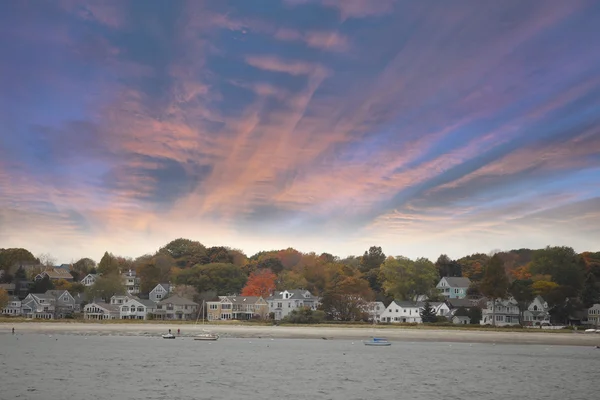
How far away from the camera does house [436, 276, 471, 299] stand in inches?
6348

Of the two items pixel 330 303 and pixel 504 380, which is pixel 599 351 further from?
pixel 330 303

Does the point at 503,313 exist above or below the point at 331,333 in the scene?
above

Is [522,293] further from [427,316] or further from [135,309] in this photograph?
[135,309]

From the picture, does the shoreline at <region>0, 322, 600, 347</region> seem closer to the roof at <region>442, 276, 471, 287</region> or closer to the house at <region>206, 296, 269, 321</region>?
the house at <region>206, 296, 269, 321</region>

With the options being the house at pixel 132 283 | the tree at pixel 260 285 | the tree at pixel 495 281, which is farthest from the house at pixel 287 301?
the house at pixel 132 283

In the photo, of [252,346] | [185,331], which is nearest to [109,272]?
[185,331]

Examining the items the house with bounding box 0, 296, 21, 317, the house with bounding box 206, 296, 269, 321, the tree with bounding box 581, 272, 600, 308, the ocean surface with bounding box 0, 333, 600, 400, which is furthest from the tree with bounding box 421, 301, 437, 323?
the house with bounding box 0, 296, 21, 317

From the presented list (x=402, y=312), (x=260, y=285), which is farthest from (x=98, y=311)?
(x=402, y=312)

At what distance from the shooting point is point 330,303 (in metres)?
126

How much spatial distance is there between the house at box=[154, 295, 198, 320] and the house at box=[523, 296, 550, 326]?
7590 cm

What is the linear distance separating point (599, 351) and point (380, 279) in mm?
82825

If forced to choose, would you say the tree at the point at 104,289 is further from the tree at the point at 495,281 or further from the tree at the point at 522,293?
the tree at the point at 522,293

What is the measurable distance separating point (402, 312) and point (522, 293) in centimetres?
2519

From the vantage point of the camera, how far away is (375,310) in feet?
465
